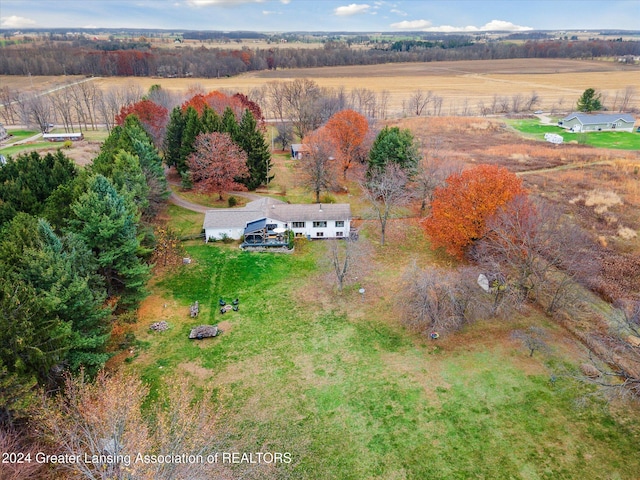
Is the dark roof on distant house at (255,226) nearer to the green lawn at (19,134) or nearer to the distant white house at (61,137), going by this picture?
the distant white house at (61,137)

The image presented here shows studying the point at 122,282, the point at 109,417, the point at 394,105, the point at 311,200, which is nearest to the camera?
the point at 109,417

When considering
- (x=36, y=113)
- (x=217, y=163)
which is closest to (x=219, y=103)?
(x=217, y=163)

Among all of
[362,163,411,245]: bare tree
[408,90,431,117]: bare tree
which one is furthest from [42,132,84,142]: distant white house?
[408,90,431,117]: bare tree

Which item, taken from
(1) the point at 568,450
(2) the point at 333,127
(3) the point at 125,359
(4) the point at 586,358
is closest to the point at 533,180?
(2) the point at 333,127

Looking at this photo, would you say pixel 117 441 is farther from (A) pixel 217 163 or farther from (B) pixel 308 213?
(A) pixel 217 163

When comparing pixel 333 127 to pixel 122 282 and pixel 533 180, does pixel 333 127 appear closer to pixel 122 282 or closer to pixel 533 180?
pixel 533 180

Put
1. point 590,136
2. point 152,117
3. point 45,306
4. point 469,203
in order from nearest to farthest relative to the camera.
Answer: point 45,306
point 469,203
point 152,117
point 590,136

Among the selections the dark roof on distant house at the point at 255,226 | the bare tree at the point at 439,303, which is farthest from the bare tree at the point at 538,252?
the dark roof on distant house at the point at 255,226
